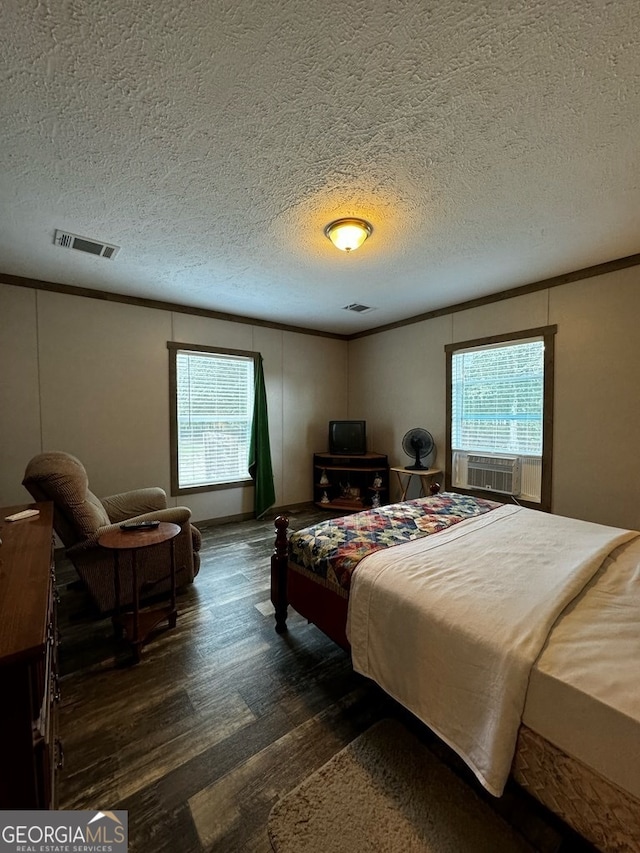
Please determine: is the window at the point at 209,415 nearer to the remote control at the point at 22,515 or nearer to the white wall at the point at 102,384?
the white wall at the point at 102,384

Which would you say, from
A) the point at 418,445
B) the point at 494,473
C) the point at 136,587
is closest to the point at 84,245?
the point at 136,587

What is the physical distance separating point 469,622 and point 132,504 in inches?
115

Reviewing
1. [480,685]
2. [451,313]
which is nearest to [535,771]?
[480,685]

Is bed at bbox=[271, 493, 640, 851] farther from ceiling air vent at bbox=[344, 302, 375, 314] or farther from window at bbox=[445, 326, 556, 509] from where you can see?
ceiling air vent at bbox=[344, 302, 375, 314]

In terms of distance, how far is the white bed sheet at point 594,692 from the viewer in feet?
2.88

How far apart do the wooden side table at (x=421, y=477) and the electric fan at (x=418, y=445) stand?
8cm

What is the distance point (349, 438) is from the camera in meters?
5.06

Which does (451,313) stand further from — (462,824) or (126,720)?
Answer: (126,720)

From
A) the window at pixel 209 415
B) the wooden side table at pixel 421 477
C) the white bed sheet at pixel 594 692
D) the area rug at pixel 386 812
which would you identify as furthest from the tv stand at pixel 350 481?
the white bed sheet at pixel 594 692

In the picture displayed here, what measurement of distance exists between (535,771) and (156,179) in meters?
2.98

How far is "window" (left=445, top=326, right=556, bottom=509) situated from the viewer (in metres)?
3.43

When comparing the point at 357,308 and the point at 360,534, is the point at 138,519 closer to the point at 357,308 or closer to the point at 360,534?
the point at 360,534

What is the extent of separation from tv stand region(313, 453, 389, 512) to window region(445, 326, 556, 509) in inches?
42.0

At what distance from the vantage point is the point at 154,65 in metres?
1.24
